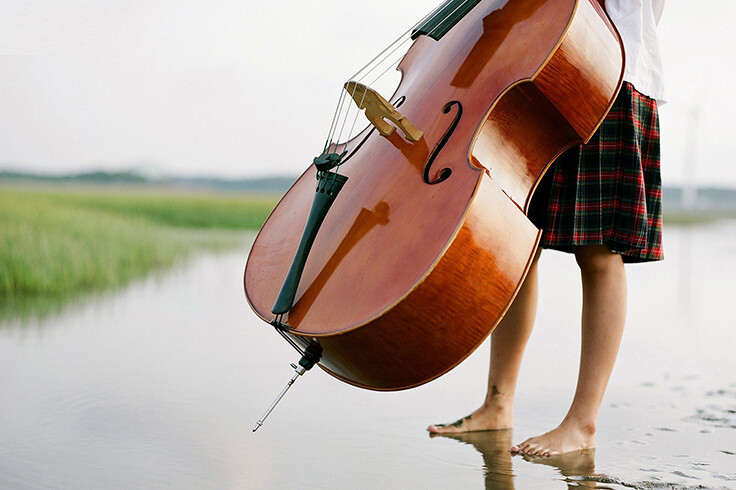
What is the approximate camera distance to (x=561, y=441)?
1.46 m

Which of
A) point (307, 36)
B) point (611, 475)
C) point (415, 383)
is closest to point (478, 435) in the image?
point (611, 475)

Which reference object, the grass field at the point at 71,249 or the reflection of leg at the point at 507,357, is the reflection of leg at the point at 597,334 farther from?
the grass field at the point at 71,249

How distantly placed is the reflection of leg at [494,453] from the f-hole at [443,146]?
1.64 ft

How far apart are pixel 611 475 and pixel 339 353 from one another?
56 centimetres

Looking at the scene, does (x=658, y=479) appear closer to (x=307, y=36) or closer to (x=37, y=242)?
(x=37, y=242)

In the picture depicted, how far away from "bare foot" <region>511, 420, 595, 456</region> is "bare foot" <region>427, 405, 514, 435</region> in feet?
Result: 0.47

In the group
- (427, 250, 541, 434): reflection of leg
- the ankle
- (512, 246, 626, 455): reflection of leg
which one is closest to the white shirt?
(512, 246, 626, 455): reflection of leg

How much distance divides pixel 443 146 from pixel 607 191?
46cm

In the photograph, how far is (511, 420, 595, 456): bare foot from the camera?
1445 mm

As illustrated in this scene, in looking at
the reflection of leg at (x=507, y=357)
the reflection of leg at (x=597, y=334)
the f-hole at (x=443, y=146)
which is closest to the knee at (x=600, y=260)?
the reflection of leg at (x=597, y=334)

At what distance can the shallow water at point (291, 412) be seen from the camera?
1.30 metres

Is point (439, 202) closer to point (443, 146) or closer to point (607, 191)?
point (443, 146)

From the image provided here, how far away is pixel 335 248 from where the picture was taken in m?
1.14

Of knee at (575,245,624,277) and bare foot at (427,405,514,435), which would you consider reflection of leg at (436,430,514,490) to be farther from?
knee at (575,245,624,277)
